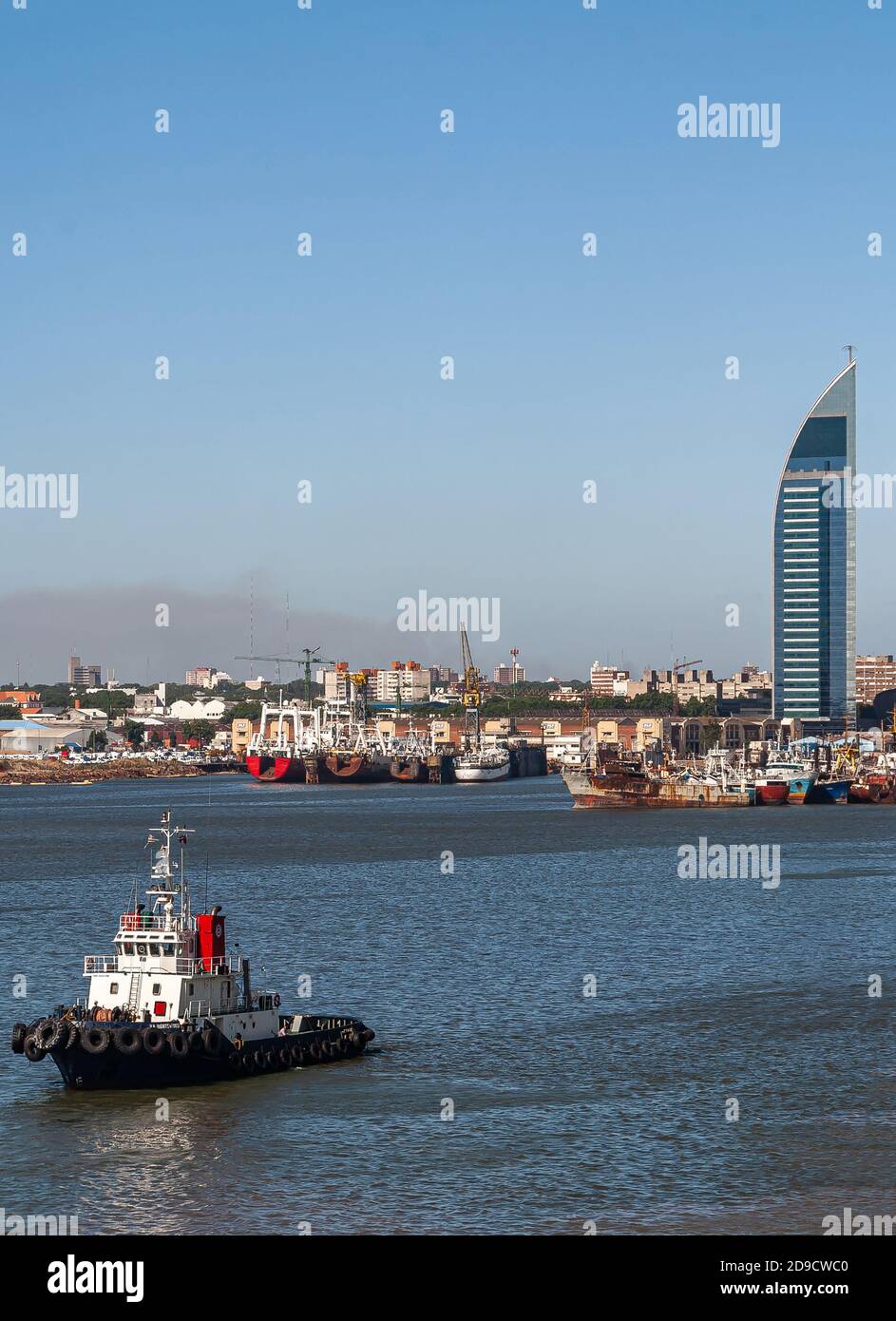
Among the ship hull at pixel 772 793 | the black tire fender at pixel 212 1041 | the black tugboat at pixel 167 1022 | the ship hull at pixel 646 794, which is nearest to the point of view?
the black tugboat at pixel 167 1022

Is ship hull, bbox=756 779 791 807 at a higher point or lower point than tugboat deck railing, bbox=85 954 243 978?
lower

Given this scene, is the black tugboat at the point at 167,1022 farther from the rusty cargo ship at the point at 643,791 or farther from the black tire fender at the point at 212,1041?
the rusty cargo ship at the point at 643,791

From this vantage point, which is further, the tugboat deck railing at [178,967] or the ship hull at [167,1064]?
the tugboat deck railing at [178,967]

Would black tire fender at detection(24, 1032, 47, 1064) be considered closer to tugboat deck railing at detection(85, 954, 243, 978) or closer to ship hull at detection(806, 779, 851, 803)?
Result: tugboat deck railing at detection(85, 954, 243, 978)

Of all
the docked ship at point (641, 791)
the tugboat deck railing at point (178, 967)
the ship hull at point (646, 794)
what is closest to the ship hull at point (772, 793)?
the docked ship at point (641, 791)

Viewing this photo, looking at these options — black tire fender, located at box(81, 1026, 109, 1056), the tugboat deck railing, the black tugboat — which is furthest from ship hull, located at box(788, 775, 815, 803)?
black tire fender, located at box(81, 1026, 109, 1056)

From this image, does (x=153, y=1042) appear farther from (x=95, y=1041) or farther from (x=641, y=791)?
(x=641, y=791)
